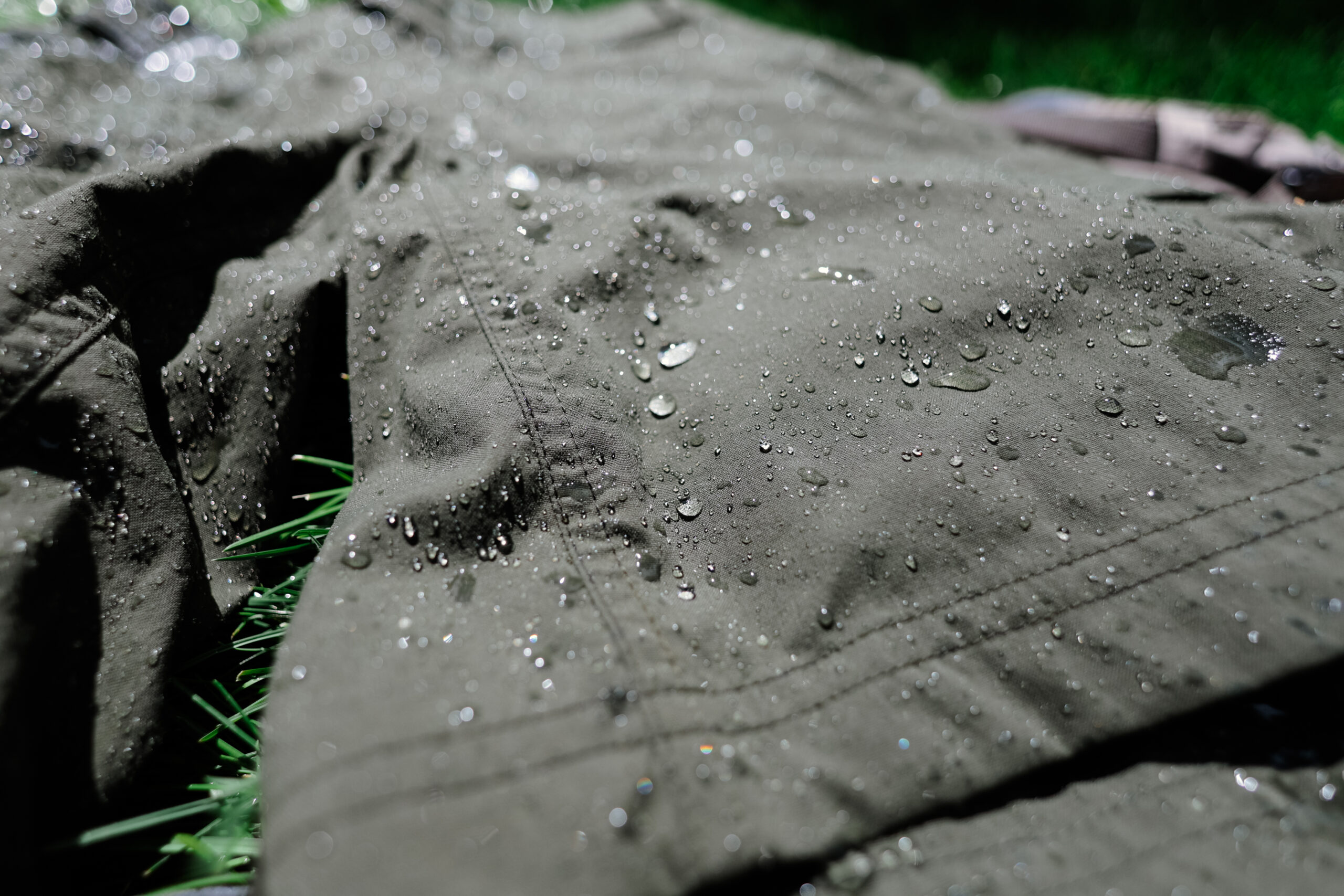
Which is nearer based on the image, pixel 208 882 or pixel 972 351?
pixel 208 882

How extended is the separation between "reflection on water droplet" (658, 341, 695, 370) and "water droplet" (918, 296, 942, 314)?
343mm

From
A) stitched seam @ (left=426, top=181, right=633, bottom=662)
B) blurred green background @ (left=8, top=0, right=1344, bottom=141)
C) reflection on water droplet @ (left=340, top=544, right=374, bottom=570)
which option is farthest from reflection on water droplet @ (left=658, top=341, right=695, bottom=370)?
blurred green background @ (left=8, top=0, right=1344, bottom=141)

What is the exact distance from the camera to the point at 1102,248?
1079 mm

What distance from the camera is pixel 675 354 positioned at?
43.4 inches

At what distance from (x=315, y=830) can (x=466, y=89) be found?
5.44 ft

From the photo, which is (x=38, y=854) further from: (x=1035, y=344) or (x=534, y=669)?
(x=1035, y=344)

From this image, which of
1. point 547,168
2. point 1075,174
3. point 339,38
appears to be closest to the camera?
point 547,168

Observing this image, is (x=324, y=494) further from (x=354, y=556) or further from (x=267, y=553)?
(x=354, y=556)

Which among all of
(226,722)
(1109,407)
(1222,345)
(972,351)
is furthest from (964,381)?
(226,722)

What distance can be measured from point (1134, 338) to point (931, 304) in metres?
0.27

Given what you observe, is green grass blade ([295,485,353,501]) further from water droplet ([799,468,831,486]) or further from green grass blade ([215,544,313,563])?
water droplet ([799,468,831,486])

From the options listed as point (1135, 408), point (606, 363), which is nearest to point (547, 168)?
point (606, 363)

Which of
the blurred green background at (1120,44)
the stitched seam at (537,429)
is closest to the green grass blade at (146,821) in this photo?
the stitched seam at (537,429)

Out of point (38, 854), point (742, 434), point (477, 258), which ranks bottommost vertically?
point (38, 854)
